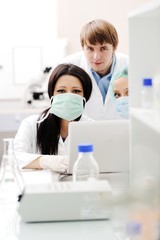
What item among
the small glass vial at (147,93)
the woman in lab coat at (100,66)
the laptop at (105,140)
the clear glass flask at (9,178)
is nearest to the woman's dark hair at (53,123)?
the laptop at (105,140)

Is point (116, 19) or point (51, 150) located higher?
point (116, 19)

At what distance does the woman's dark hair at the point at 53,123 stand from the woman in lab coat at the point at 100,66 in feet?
1.79

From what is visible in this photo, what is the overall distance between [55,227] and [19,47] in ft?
10.5

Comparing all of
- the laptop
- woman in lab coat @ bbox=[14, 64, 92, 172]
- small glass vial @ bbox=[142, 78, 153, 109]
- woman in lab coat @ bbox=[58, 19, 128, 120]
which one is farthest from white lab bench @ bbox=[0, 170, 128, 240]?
woman in lab coat @ bbox=[58, 19, 128, 120]

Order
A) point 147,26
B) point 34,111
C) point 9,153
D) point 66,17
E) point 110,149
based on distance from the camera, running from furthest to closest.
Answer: point 66,17 → point 34,111 → point 110,149 → point 9,153 → point 147,26

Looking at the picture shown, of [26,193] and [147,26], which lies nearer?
[26,193]

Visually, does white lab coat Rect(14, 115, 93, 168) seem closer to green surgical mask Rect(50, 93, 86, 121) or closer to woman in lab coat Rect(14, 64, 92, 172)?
woman in lab coat Rect(14, 64, 92, 172)

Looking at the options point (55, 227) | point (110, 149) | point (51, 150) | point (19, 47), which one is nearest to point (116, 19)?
point (19, 47)

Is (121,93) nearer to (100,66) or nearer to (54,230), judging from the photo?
(100,66)

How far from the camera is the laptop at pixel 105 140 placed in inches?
84.0

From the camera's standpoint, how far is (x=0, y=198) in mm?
1927

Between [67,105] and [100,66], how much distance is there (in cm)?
79

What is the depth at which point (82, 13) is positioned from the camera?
4590mm

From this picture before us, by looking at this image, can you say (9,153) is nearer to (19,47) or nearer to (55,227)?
(55,227)
